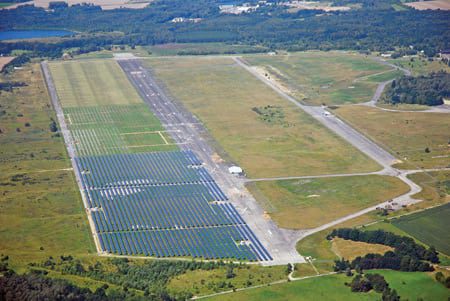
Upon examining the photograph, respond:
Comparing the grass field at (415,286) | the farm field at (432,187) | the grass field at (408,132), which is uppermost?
the grass field at (415,286)

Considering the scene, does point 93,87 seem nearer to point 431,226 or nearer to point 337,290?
point 431,226

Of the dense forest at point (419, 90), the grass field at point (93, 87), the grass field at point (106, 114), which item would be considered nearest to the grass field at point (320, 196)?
the grass field at point (106, 114)

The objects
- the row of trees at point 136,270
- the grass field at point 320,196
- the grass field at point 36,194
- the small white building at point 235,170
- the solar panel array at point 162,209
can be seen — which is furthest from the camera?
the small white building at point 235,170

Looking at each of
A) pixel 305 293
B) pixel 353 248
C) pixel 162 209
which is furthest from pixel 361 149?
pixel 305 293

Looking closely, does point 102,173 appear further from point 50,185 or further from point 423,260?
point 423,260

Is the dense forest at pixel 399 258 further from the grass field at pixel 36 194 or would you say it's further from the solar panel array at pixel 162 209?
the grass field at pixel 36 194
